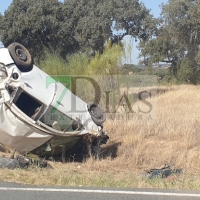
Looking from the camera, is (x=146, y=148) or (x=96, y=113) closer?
(x=96, y=113)

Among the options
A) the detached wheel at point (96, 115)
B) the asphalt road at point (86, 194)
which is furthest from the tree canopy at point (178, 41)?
the asphalt road at point (86, 194)

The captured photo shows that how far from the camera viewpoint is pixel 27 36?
98.4 ft

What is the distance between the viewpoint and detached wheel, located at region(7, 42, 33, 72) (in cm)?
870

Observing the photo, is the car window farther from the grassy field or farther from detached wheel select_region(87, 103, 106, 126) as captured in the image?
the grassy field

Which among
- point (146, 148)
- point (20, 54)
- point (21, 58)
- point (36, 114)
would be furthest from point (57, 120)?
point (146, 148)

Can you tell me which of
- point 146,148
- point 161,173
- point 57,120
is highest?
point 57,120

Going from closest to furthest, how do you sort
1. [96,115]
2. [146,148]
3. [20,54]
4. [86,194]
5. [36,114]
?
[86,194] < [36,114] < [20,54] < [96,115] < [146,148]

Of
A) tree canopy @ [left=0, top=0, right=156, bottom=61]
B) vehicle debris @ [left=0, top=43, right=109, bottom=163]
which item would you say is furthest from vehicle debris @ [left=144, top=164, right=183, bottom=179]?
tree canopy @ [left=0, top=0, right=156, bottom=61]

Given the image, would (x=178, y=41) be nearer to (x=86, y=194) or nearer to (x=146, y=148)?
(x=146, y=148)

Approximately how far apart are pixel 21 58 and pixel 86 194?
466 centimetres

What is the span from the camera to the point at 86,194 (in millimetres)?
5000

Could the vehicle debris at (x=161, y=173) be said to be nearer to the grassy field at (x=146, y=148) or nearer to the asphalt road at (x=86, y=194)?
the grassy field at (x=146, y=148)

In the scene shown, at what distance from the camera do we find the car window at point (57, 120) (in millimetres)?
8727

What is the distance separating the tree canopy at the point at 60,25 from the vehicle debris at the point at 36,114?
62.6 ft
